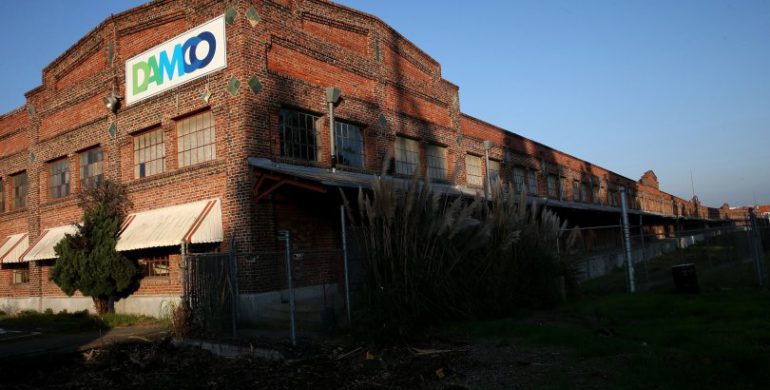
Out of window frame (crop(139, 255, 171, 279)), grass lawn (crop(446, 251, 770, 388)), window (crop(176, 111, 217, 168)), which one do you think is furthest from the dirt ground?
window (crop(176, 111, 217, 168))

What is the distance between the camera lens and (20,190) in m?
20.6

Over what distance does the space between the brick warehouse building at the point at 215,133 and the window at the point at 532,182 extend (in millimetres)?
8567

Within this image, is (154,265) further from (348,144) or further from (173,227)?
(348,144)

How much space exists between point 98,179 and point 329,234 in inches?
302

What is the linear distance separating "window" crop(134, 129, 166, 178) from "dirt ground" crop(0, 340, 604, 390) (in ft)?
22.1

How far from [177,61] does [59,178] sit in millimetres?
7346

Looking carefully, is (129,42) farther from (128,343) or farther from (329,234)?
(128,343)

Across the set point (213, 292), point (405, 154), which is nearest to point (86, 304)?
point (213, 292)

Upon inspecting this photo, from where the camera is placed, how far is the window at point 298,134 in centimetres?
1399

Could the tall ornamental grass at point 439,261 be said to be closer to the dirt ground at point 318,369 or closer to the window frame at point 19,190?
the dirt ground at point 318,369

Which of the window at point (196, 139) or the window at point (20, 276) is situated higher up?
the window at point (196, 139)

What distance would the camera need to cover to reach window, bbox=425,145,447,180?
1997 cm

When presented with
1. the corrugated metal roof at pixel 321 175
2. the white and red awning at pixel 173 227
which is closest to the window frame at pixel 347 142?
the corrugated metal roof at pixel 321 175

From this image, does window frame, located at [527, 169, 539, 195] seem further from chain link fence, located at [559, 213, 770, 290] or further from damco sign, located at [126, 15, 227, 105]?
damco sign, located at [126, 15, 227, 105]
